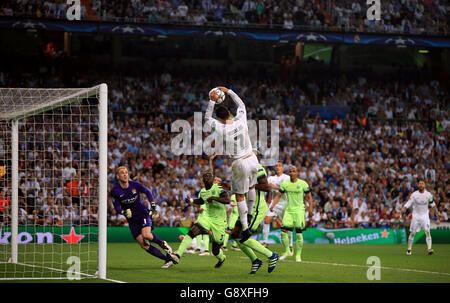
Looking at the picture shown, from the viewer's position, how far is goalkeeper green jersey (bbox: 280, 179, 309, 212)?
18.5 metres

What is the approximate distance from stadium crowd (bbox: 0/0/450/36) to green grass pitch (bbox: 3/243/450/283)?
16.5 meters

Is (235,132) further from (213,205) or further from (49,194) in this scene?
(49,194)

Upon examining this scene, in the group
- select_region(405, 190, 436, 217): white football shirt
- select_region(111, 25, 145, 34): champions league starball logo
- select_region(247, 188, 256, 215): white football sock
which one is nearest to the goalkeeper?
select_region(247, 188, 256, 215): white football sock

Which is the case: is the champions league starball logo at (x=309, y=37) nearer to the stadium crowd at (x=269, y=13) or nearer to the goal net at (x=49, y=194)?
the stadium crowd at (x=269, y=13)

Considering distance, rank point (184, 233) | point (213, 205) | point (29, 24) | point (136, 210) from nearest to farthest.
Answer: point (136, 210) < point (213, 205) < point (184, 233) < point (29, 24)

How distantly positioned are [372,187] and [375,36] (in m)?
9.21

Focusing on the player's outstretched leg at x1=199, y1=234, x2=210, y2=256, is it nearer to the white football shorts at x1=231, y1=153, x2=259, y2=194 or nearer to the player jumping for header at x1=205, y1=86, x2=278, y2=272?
the player jumping for header at x1=205, y1=86, x2=278, y2=272

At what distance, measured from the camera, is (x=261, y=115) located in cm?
3344

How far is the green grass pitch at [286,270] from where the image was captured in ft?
42.1

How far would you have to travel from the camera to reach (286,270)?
14664 mm

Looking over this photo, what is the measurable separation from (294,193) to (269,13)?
19.0m

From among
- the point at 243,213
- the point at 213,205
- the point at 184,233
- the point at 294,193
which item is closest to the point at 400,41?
the point at 184,233

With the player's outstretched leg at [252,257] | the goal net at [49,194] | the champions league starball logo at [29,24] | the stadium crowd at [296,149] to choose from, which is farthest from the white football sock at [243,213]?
the champions league starball logo at [29,24]

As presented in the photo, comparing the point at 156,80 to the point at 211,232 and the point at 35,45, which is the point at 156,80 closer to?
the point at 35,45
